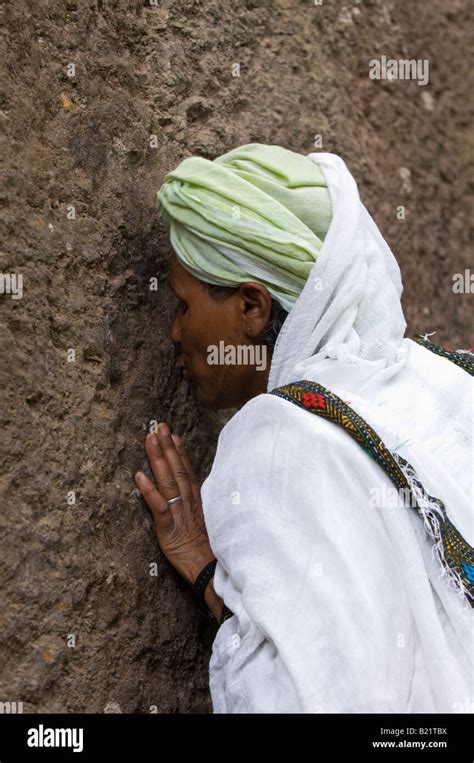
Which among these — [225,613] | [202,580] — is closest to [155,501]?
[202,580]

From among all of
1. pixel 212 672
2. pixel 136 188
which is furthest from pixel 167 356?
pixel 212 672

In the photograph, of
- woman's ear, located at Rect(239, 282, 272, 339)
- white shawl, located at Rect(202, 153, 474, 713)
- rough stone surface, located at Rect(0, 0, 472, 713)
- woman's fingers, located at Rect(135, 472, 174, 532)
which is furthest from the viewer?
woman's fingers, located at Rect(135, 472, 174, 532)

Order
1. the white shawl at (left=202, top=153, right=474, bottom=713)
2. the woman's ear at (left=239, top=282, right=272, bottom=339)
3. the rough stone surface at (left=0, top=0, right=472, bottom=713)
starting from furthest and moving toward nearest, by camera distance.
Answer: the woman's ear at (left=239, top=282, right=272, bottom=339) < the rough stone surface at (left=0, top=0, right=472, bottom=713) < the white shawl at (left=202, top=153, right=474, bottom=713)

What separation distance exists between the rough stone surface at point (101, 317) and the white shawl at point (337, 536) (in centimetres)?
26

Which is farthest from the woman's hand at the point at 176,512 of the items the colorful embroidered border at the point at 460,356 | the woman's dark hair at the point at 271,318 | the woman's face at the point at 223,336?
the colorful embroidered border at the point at 460,356

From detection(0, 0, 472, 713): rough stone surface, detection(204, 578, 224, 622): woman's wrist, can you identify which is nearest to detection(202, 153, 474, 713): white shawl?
detection(204, 578, 224, 622): woman's wrist

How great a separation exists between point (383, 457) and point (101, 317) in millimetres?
672

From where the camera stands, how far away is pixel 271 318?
2.11 m

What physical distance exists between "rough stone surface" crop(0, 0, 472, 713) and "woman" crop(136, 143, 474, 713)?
0.35 feet

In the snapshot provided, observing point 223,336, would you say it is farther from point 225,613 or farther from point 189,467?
point 225,613

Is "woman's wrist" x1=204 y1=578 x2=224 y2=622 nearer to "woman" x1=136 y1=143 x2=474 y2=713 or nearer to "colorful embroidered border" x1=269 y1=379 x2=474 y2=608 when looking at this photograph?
"woman" x1=136 y1=143 x2=474 y2=713

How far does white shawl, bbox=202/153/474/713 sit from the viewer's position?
1.80 m
